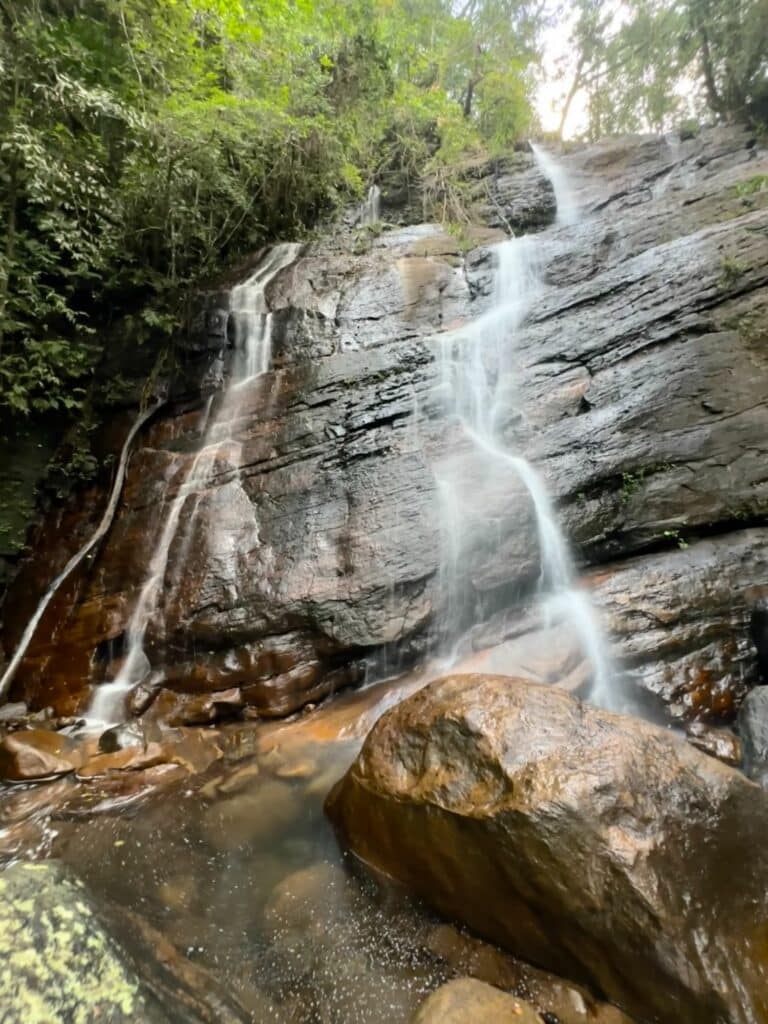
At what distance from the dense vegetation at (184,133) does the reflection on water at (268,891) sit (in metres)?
5.99

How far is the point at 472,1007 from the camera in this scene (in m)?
2.36

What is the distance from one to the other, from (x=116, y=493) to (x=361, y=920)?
682 centimetres

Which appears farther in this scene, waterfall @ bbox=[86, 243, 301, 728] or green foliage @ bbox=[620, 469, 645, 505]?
green foliage @ bbox=[620, 469, 645, 505]

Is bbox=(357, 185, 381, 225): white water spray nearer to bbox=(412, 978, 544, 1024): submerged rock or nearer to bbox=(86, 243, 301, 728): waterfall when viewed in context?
bbox=(86, 243, 301, 728): waterfall

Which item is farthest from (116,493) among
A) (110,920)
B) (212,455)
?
(110,920)

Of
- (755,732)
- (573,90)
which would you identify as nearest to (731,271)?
A: (755,732)

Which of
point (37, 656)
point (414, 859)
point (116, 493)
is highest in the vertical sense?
point (116, 493)

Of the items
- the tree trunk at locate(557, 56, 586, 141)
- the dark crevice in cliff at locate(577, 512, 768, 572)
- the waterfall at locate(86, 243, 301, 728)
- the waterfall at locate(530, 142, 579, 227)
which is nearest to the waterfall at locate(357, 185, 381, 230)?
the waterfall at locate(86, 243, 301, 728)

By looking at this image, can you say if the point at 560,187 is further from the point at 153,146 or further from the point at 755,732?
the point at 755,732

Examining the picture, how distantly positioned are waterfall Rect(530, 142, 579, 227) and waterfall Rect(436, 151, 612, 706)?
2383 mm

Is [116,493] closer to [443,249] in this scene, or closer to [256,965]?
[256,965]

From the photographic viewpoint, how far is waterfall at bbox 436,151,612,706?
588cm

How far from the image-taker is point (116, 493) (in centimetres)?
794

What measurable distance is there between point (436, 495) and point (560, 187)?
10.6 metres
